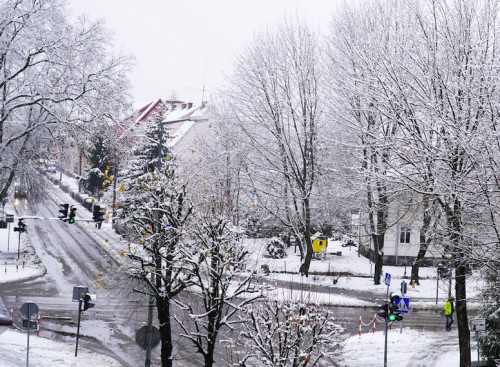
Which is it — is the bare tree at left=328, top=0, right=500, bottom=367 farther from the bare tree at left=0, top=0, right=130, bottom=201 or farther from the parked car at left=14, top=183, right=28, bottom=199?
the parked car at left=14, top=183, right=28, bottom=199

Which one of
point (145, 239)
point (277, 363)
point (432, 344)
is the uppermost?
point (145, 239)

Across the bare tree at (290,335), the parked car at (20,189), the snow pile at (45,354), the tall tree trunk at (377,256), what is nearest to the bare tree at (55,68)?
the snow pile at (45,354)

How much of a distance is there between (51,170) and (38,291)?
232ft

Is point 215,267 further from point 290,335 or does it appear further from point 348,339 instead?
point 348,339

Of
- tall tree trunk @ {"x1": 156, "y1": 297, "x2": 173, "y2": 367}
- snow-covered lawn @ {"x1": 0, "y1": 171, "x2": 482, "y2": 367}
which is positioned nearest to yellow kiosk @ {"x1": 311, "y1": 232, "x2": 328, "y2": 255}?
snow-covered lawn @ {"x1": 0, "y1": 171, "x2": 482, "y2": 367}

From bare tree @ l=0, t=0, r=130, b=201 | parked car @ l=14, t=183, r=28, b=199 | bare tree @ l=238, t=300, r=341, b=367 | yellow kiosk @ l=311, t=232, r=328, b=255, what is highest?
bare tree @ l=0, t=0, r=130, b=201

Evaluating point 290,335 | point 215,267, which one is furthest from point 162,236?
point 290,335

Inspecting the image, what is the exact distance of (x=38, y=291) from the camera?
29891 mm

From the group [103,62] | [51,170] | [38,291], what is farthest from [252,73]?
[51,170]

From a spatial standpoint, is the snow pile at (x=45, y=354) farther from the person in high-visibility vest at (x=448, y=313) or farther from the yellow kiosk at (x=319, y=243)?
the yellow kiosk at (x=319, y=243)

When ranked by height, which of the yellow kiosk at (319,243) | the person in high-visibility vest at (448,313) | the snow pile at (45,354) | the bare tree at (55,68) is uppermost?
the bare tree at (55,68)

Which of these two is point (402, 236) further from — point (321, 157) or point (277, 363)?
point (277, 363)

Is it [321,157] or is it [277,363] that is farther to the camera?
[321,157]

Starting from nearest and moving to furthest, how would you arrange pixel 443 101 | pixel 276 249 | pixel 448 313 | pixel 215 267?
pixel 443 101, pixel 215 267, pixel 448 313, pixel 276 249
